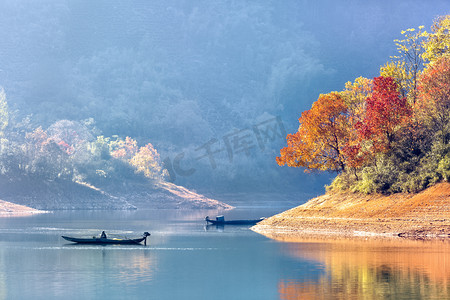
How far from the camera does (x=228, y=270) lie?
196 feet

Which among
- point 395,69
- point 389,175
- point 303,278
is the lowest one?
point 303,278

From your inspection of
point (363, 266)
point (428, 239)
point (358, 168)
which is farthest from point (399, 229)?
point (363, 266)

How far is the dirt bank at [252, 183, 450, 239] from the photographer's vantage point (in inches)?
3312

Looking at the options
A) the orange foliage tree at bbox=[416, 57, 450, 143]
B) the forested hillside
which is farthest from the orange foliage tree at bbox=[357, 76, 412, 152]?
the orange foliage tree at bbox=[416, 57, 450, 143]

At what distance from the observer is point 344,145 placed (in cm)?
10800

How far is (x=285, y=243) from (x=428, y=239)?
16194 mm

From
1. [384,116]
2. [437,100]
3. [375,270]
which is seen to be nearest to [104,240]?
[375,270]

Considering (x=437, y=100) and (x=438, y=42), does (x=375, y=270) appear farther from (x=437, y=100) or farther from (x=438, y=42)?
(x=438, y=42)

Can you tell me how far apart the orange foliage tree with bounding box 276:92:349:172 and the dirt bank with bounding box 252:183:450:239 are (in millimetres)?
6112

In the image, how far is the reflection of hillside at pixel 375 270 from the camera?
46.2m

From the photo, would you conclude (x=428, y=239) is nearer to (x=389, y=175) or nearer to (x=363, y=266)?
(x=389, y=175)

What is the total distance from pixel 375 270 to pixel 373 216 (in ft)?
118

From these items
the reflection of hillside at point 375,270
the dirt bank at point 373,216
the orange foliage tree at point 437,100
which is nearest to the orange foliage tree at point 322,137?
the dirt bank at point 373,216

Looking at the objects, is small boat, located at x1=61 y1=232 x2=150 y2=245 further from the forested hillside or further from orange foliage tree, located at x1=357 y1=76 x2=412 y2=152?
orange foliage tree, located at x1=357 y1=76 x2=412 y2=152
